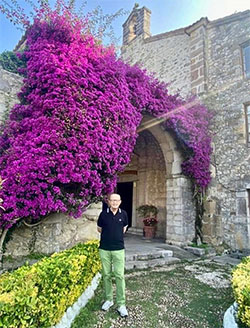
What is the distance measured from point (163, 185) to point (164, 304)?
242 inches

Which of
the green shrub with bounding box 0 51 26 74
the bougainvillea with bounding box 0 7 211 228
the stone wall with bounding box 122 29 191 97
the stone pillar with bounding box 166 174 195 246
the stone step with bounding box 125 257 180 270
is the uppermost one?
the stone wall with bounding box 122 29 191 97

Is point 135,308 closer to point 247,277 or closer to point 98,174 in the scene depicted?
point 247,277

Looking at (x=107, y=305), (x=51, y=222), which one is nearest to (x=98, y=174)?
(x=51, y=222)

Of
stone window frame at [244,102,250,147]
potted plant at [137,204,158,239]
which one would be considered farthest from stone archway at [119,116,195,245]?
stone window frame at [244,102,250,147]

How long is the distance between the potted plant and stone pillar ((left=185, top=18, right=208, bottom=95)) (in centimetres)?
→ 464

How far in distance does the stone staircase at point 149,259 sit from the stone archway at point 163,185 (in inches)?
53.5

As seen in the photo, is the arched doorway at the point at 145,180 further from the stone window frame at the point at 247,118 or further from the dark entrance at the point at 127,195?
the stone window frame at the point at 247,118

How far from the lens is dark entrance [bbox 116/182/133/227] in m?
10.5

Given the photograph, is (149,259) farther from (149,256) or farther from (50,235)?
(50,235)

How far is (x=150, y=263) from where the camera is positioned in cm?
510

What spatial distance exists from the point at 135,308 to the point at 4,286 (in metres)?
1.75

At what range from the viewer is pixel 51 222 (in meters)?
4.51

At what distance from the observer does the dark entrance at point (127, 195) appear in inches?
414

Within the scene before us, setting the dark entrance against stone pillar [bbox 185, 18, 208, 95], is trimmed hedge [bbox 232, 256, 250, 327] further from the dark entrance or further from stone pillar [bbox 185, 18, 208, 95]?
the dark entrance
